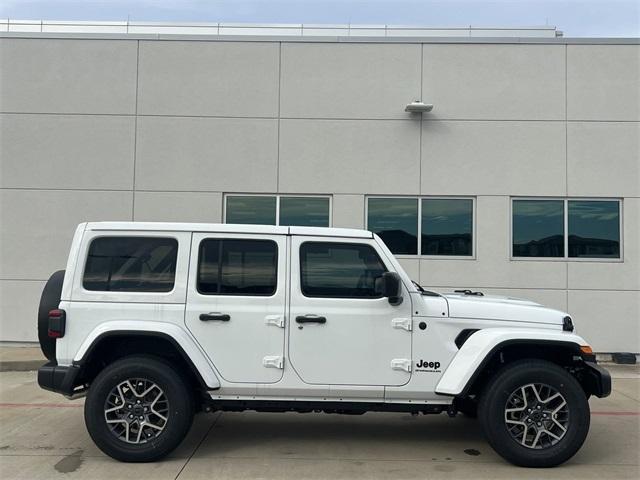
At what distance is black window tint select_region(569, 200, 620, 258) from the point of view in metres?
10.5

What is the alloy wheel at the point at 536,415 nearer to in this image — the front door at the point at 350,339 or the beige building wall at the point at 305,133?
the front door at the point at 350,339

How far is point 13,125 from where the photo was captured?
1077 centimetres

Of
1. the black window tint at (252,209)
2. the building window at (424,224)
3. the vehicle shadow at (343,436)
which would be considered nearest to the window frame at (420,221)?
the building window at (424,224)

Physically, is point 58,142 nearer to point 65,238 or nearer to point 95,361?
point 65,238

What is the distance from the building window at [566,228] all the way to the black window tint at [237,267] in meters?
6.58

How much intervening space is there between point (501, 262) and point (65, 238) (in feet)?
26.0

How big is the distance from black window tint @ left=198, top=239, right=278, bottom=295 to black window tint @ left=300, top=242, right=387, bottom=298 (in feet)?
0.98

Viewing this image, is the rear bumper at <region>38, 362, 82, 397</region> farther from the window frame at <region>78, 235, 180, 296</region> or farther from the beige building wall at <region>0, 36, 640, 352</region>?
the beige building wall at <region>0, 36, 640, 352</region>

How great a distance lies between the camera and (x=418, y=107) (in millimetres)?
10352

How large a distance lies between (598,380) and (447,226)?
5.67 meters

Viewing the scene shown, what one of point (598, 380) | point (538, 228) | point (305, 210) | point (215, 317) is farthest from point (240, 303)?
point (538, 228)

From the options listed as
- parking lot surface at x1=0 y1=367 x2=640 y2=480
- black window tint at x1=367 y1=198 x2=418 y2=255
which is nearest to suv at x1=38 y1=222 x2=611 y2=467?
parking lot surface at x1=0 y1=367 x2=640 y2=480

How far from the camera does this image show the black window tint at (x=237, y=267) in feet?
A: 17.1

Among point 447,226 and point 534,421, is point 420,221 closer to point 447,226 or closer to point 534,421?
point 447,226
